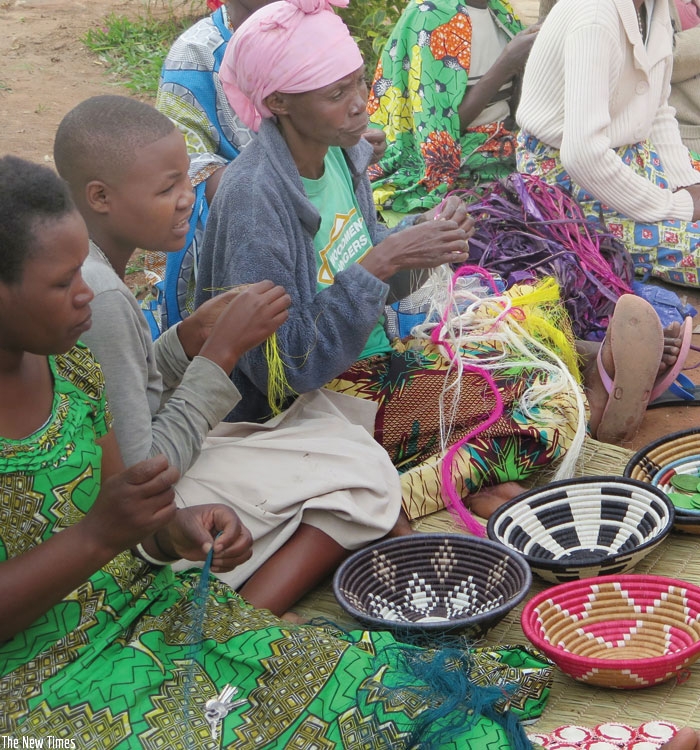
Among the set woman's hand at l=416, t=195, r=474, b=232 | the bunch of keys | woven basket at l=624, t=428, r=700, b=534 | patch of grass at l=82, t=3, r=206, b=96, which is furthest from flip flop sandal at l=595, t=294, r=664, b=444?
patch of grass at l=82, t=3, r=206, b=96

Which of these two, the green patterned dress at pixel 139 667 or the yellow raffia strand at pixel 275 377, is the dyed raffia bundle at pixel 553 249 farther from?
the green patterned dress at pixel 139 667

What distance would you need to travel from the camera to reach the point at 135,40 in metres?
8.29

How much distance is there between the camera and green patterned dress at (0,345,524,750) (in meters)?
1.89

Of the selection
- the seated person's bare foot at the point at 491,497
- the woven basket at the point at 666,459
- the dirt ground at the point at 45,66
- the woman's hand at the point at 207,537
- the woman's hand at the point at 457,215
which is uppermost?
the woman's hand at the point at 457,215

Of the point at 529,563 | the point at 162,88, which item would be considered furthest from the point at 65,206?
the point at 162,88

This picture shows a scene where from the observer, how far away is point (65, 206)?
1939 millimetres

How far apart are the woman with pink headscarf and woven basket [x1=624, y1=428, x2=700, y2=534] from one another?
0.31m

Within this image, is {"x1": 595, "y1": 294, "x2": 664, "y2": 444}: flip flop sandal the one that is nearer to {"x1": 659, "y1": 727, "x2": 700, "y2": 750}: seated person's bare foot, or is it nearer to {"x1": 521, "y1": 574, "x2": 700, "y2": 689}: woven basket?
{"x1": 521, "y1": 574, "x2": 700, "y2": 689}: woven basket

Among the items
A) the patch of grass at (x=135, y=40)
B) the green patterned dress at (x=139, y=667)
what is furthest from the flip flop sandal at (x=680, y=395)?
the patch of grass at (x=135, y=40)

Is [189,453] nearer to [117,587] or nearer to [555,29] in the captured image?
[117,587]

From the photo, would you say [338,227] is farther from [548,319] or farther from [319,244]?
[548,319]

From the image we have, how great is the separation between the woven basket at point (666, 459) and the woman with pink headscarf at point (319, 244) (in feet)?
1.03

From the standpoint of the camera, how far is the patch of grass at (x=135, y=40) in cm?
785

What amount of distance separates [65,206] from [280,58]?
112 cm
